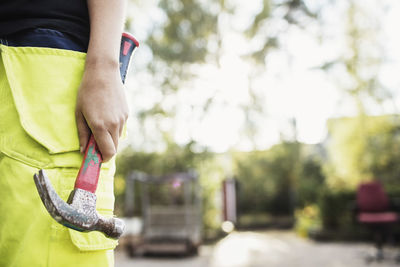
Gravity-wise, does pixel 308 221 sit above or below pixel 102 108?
below

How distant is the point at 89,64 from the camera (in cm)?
61

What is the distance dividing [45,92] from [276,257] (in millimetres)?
6096

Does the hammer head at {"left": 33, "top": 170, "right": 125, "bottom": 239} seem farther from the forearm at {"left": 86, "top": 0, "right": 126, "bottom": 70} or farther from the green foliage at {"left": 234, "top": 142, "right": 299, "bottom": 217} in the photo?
the green foliage at {"left": 234, "top": 142, "right": 299, "bottom": 217}

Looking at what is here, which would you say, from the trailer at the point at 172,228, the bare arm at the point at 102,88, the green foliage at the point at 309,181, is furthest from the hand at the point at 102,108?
the green foliage at the point at 309,181

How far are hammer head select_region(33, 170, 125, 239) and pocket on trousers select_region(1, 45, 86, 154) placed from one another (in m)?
0.08

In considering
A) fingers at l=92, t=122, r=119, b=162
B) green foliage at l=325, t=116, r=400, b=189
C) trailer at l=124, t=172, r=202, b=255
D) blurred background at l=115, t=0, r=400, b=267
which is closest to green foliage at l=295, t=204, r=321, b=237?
blurred background at l=115, t=0, r=400, b=267

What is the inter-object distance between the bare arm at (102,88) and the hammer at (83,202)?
0.02 m

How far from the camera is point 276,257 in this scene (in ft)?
20.0

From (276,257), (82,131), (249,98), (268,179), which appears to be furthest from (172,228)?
(268,179)

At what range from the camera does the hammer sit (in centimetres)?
49

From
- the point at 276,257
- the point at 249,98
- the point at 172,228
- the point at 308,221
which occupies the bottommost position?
the point at 308,221

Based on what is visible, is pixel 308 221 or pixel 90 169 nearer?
pixel 90 169

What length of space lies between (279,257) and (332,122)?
4.92 metres

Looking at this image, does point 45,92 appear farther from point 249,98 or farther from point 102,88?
point 249,98
